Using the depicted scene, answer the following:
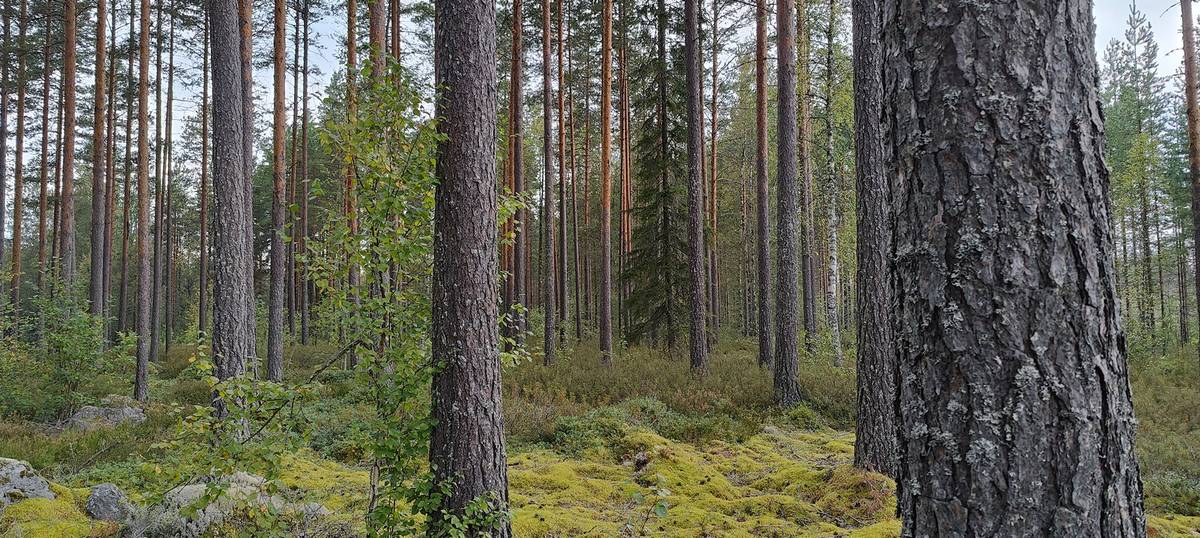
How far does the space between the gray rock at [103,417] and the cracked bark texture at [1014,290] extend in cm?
1233

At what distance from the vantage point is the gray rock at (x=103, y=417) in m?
9.99

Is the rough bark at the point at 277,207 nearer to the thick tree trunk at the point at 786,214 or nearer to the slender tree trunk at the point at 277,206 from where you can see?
the slender tree trunk at the point at 277,206

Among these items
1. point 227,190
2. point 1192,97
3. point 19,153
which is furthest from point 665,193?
point 19,153

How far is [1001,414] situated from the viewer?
4.14 feet

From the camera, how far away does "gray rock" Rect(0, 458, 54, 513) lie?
15.3 feet

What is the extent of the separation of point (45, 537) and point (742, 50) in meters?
17.0

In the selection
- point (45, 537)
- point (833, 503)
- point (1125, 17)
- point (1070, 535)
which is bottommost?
point (833, 503)

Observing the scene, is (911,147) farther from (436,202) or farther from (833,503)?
(833,503)

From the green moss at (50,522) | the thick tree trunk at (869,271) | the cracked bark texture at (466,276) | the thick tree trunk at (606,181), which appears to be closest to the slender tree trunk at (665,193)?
the thick tree trunk at (606,181)

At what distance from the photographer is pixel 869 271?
18.6ft

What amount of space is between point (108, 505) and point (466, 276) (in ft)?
13.3

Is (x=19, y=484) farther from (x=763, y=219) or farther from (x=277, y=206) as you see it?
(x=763, y=219)

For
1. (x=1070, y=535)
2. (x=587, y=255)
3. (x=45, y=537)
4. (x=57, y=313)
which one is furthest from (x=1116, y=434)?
(x=587, y=255)

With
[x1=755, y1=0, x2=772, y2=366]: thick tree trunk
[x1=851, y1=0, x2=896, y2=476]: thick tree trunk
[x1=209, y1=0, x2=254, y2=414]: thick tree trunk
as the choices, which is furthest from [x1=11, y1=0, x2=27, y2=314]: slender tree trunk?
[x1=851, y1=0, x2=896, y2=476]: thick tree trunk
